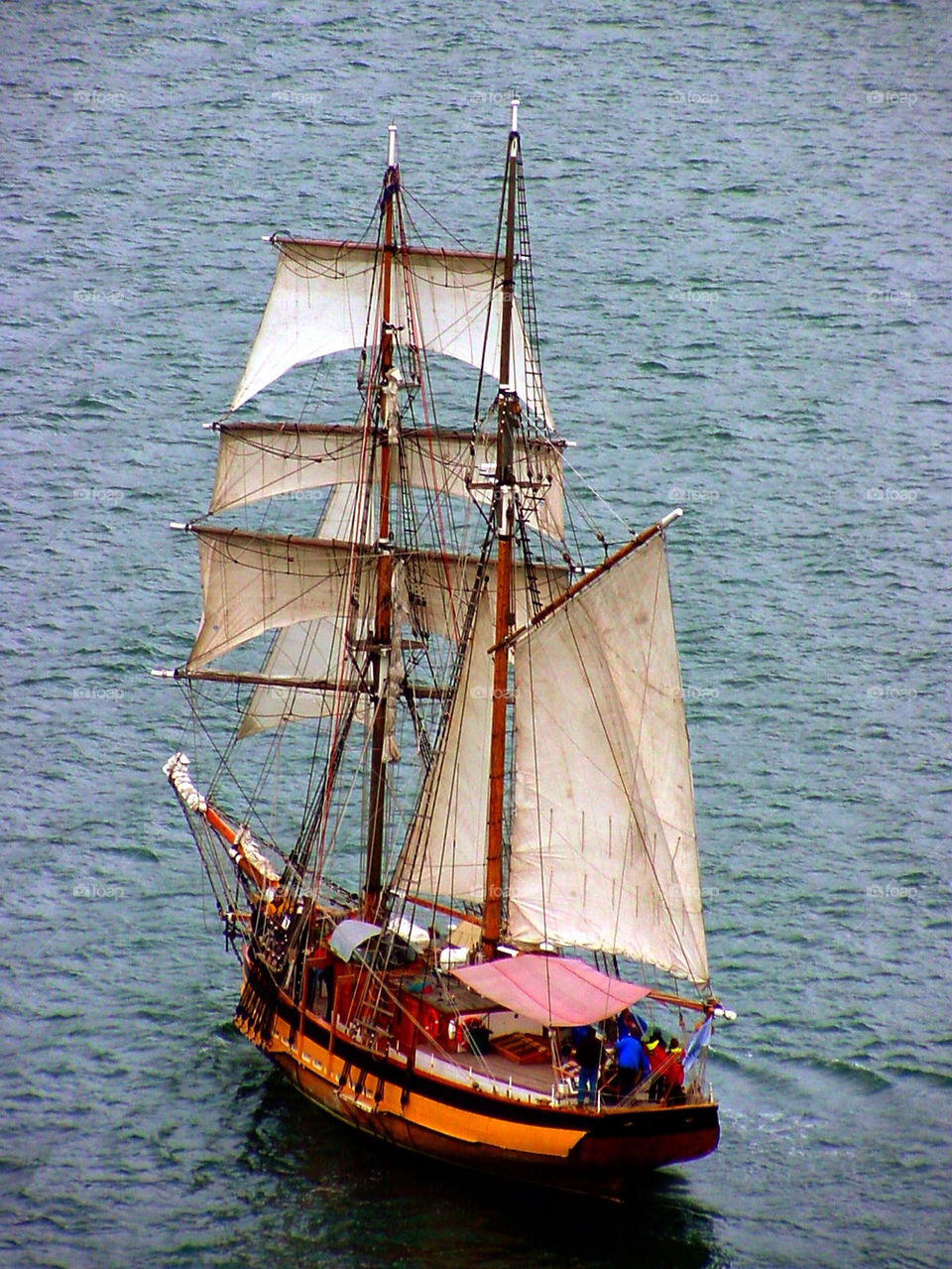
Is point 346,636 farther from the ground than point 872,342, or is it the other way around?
point 872,342

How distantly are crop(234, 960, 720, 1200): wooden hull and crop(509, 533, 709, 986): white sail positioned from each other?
3986 mm

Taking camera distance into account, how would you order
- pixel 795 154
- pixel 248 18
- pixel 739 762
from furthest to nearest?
pixel 248 18
pixel 795 154
pixel 739 762

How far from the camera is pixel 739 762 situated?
7362 centimetres

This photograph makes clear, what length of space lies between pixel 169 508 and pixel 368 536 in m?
27.3

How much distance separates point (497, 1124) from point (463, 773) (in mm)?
9120

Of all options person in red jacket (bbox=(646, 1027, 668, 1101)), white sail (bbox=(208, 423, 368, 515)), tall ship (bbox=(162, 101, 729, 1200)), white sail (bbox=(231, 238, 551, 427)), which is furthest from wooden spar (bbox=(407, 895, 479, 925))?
white sail (bbox=(231, 238, 551, 427))

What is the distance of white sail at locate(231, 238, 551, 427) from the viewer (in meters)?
60.0

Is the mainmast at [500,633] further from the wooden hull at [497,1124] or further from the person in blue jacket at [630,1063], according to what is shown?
the person in blue jacket at [630,1063]

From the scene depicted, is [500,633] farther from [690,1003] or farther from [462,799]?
[690,1003]

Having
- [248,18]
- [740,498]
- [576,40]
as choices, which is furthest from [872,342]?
[248,18]

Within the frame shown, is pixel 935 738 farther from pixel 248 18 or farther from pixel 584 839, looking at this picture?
pixel 248 18

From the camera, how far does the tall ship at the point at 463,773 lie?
53625mm

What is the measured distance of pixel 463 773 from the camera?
57375mm

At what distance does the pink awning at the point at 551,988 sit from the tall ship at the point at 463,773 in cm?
8
